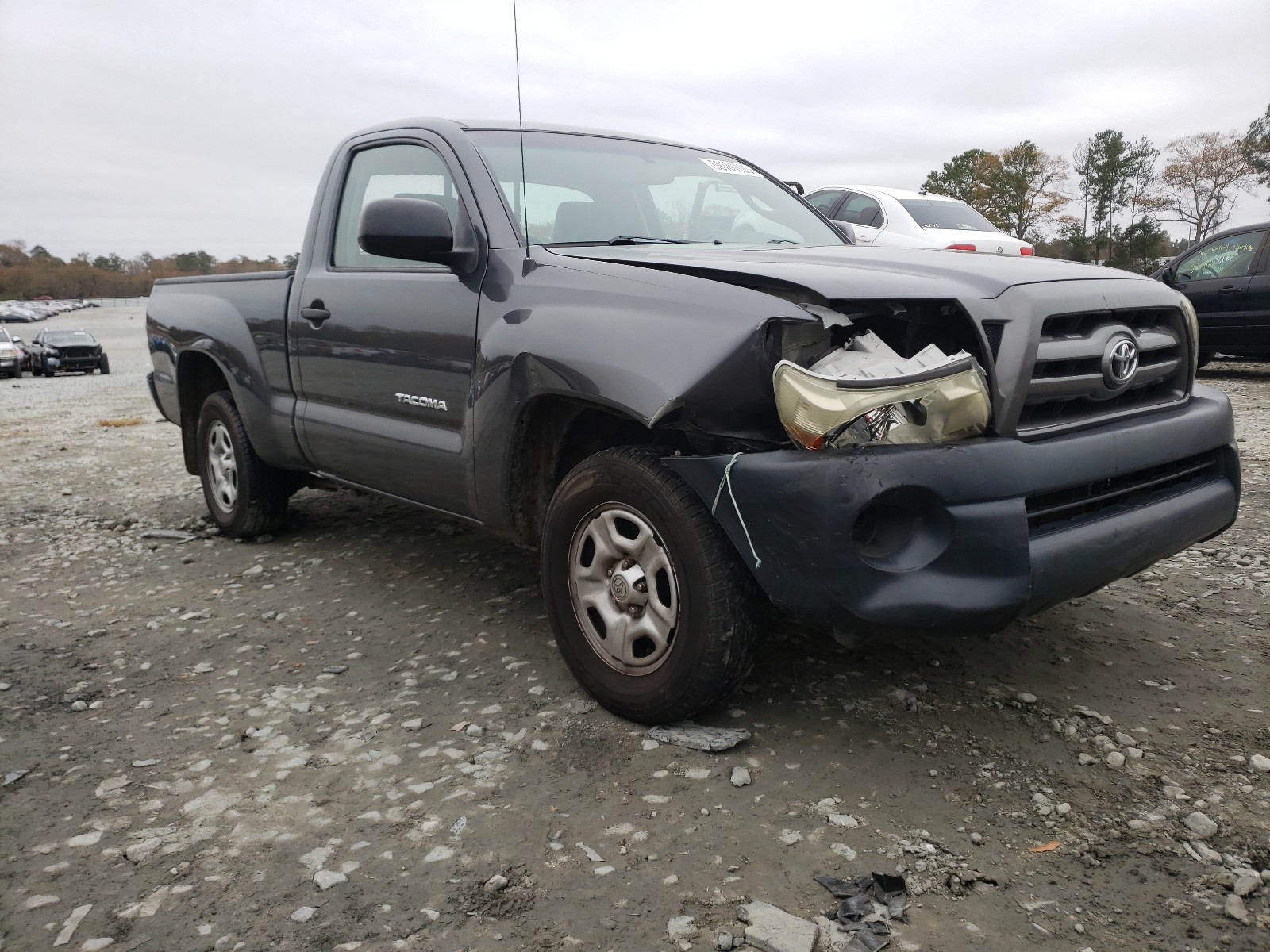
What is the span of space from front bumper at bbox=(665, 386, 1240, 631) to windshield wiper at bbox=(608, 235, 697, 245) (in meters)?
1.17

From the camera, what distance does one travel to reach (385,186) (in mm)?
4180

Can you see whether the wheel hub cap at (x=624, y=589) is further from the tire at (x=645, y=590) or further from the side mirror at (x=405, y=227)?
the side mirror at (x=405, y=227)

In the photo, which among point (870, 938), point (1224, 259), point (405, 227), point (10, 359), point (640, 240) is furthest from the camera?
point (10, 359)

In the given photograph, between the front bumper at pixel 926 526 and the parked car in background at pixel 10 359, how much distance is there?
31840 mm

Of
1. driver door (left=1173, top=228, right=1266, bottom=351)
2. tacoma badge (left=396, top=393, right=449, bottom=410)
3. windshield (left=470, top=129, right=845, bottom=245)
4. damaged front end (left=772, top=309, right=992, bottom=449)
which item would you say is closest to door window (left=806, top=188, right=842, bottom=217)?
driver door (left=1173, top=228, right=1266, bottom=351)

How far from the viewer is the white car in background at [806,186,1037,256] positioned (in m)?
9.85

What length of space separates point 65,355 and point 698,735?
107ft

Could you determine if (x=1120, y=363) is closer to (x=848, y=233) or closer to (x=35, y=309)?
(x=848, y=233)

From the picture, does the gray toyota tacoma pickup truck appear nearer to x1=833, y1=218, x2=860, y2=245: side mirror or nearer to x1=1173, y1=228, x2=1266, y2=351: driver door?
x1=833, y1=218, x2=860, y2=245: side mirror

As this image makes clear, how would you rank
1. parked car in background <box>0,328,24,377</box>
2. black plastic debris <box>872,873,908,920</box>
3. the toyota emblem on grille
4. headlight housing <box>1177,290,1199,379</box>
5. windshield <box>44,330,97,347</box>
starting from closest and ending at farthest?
black plastic debris <box>872,873,908,920</box>
the toyota emblem on grille
headlight housing <box>1177,290,1199,379</box>
parked car in background <box>0,328,24,377</box>
windshield <box>44,330,97,347</box>

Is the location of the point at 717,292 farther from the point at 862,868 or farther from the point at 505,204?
the point at 862,868

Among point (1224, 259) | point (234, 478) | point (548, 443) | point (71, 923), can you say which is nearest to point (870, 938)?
point (71, 923)

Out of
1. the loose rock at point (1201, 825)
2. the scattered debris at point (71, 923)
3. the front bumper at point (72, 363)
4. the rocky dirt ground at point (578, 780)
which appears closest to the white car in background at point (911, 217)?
the rocky dirt ground at point (578, 780)

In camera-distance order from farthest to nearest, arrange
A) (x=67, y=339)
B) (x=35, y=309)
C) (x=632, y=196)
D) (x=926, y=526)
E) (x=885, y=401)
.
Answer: (x=35, y=309) → (x=67, y=339) → (x=632, y=196) → (x=926, y=526) → (x=885, y=401)
